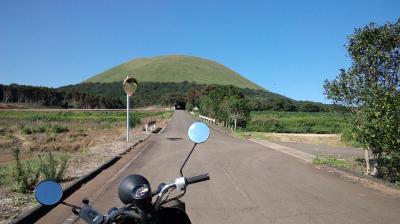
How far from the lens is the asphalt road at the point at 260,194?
8.41 metres

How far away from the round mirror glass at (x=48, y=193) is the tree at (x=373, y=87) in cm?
1141

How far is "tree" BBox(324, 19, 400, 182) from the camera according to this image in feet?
43.6

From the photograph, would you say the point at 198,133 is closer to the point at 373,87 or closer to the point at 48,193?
the point at 48,193

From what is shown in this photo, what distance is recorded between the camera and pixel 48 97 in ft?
549

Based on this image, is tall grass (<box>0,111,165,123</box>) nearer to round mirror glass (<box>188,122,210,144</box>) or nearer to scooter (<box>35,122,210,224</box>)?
round mirror glass (<box>188,122,210,144</box>)

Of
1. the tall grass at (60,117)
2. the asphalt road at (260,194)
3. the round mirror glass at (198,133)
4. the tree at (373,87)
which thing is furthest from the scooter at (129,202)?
the tall grass at (60,117)

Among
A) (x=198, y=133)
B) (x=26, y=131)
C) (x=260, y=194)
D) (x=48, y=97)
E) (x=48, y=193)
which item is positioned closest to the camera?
(x=48, y=193)

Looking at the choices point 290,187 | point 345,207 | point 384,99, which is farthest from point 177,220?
point 384,99

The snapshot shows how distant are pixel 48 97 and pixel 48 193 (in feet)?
566

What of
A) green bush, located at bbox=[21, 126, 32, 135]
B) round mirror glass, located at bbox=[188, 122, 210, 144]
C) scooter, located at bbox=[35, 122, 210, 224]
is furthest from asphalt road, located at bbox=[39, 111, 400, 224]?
green bush, located at bbox=[21, 126, 32, 135]

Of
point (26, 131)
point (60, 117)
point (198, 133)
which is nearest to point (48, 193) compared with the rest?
point (198, 133)

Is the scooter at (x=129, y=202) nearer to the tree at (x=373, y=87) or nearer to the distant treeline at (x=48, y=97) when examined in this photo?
the tree at (x=373, y=87)

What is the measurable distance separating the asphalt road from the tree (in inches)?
65.0

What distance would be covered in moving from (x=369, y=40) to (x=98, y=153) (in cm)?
1123
